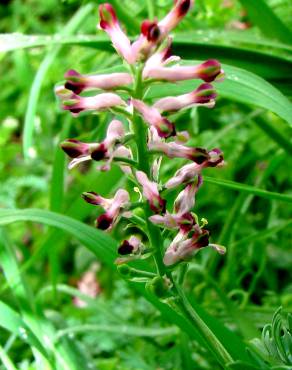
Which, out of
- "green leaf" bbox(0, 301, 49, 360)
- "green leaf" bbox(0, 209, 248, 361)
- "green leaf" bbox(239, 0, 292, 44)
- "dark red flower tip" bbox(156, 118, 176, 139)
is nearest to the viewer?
"dark red flower tip" bbox(156, 118, 176, 139)

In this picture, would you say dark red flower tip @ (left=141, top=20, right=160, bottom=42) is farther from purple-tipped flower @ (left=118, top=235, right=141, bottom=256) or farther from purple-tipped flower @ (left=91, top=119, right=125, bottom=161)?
purple-tipped flower @ (left=118, top=235, right=141, bottom=256)

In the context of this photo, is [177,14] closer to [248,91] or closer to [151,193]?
[151,193]

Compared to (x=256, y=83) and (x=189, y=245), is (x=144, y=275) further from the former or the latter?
(x=256, y=83)

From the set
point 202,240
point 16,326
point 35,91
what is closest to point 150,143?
point 202,240

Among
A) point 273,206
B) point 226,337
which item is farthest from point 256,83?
point 273,206

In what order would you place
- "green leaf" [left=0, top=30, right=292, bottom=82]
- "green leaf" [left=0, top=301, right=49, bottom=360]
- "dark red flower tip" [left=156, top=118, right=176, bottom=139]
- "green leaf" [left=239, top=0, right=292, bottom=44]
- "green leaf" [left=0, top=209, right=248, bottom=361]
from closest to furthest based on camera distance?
"dark red flower tip" [left=156, top=118, right=176, bottom=139]
"green leaf" [left=0, top=209, right=248, bottom=361]
"green leaf" [left=0, top=301, right=49, bottom=360]
"green leaf" [left=0, top=30, right=292, bottom=82]
"green leaf" [left=239, top=0, right=292, bottom=44]

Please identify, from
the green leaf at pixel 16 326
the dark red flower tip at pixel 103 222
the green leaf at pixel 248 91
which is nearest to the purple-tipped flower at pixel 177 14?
the dark red flower tip at pixel 103 222

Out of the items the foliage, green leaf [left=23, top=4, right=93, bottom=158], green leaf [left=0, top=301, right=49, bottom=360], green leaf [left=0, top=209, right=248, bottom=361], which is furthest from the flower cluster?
green leaf [left=23, top=4, right=93, bottom=158]
